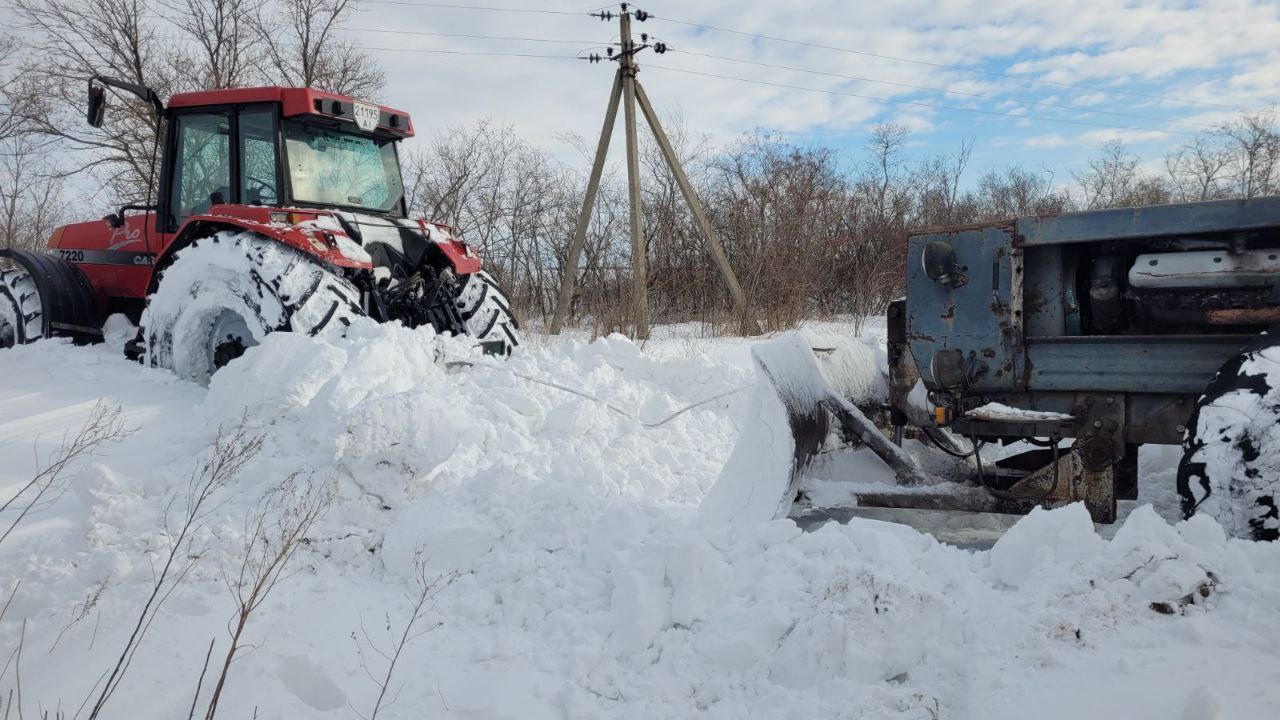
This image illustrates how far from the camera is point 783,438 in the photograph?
366cm

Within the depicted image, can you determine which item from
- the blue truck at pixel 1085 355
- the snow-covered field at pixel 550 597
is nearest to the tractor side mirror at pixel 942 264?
the blue truck at pixel 1085 355

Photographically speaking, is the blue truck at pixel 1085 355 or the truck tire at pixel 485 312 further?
the truck tire at pixel 485 312

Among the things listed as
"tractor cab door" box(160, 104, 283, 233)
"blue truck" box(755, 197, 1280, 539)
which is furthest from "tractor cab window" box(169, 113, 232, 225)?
"blue truck" box(755, 197, 1280, 539)

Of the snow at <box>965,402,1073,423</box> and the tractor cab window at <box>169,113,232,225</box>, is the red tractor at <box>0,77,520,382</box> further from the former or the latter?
the snow at <box>965,402,1073,423</box>

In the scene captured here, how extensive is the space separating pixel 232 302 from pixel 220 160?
161 centimetres

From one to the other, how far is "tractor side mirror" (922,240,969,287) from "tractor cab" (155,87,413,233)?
14.3ft

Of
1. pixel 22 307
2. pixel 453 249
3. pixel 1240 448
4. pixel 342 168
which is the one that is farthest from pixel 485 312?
pixel 1240 448

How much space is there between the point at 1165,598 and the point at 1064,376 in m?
1.32

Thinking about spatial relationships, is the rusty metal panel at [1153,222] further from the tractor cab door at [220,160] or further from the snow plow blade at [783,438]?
the tractor cab door at [220,160]

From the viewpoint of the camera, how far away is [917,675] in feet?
7.44

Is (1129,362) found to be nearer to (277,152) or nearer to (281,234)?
(281,234)

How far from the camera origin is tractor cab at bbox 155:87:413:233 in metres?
5.69

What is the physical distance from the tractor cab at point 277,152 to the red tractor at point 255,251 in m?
0.01

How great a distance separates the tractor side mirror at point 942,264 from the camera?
3396 millimetres
